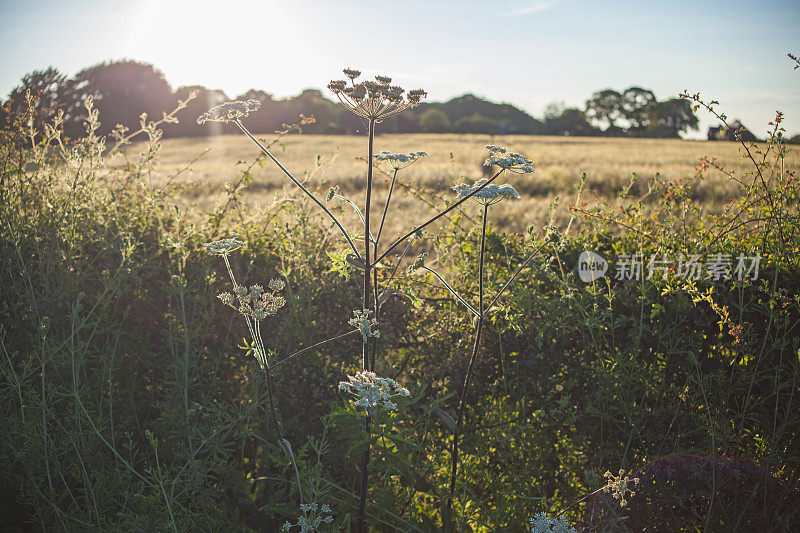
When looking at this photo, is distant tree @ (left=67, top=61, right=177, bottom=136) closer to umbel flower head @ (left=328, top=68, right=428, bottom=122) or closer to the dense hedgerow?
the dense hedgerow

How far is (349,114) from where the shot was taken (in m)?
52.4

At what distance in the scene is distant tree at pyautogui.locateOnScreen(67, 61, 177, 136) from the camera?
4578 centimetres

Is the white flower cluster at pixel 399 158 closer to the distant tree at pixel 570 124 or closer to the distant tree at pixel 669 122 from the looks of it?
the distant tree at pixel 669 122

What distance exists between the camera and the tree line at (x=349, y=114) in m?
44.3

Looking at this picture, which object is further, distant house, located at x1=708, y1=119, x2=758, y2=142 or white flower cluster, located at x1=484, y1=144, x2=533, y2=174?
distant house, located at x1=708, y1=119, x2=758, y2=142

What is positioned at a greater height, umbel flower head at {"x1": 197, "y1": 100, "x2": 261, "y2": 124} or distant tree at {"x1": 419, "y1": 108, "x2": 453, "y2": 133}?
distant tree at {"x1": 419, "y1": 108, "x2": 453, "y2": 133}

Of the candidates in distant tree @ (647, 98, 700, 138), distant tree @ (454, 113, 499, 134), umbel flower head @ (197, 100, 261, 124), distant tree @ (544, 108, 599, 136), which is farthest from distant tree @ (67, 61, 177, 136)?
distant tree @ (647, 98, 700, 138)

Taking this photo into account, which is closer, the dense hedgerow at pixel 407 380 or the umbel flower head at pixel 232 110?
the umbel flower head at pixel 232 110

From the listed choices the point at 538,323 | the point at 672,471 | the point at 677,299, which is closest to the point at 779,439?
the point at 672,471

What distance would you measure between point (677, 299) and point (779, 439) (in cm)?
82

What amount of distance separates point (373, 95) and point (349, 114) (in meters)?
53.2

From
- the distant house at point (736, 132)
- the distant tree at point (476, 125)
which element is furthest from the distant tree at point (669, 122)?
the distant house at point (736, 132)

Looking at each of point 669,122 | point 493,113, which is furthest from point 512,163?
point 493,113

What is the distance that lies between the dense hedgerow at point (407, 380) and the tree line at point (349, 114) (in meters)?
27.0
